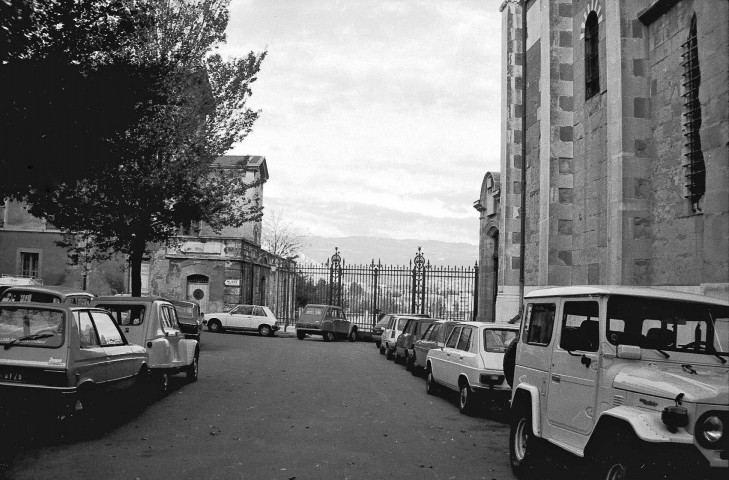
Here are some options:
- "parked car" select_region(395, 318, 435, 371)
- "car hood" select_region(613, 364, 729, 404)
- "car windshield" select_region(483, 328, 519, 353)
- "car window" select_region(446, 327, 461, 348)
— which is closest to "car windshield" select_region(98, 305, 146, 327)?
"car window" select_region(446, 327, 461, 348)

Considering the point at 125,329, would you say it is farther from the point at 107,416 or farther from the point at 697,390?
the point at 697,390

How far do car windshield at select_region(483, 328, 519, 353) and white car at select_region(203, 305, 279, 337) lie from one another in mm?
23425

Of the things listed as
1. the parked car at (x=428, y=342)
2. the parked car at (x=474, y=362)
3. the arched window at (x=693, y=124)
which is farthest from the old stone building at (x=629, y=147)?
the parked car at (x=428, y=342)

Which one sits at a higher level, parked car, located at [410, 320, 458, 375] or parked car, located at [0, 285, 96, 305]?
parked car, located at [0, 285, 96, 305]

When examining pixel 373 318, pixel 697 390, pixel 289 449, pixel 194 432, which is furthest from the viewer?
pixel 373 318

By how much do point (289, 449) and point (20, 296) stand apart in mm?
11571

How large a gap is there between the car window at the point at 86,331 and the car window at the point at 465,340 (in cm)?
609

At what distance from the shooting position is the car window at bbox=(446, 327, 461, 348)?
1282 centimetres

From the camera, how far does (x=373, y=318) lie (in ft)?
115

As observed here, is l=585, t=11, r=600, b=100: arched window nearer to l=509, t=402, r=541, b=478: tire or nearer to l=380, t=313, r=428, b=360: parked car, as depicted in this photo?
l=380, t=313, r=428, b=360: parked car

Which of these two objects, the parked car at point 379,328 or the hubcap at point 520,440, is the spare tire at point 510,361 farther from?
the parked car at point 379,328

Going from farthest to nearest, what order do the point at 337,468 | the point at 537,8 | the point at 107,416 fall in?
1. the point at 537,8
2. the point at 107,416
3. the point at 337,468

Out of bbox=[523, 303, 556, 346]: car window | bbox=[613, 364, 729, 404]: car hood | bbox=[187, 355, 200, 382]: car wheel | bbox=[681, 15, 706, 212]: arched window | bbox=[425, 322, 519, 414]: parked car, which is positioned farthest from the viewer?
bbox=[187, 355, 200, 382]: car wheel

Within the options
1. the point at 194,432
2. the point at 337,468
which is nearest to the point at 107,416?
the point at 194,432
